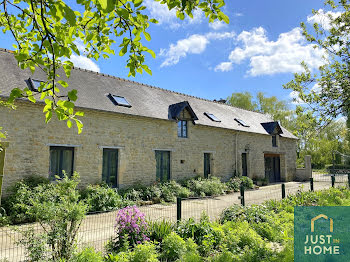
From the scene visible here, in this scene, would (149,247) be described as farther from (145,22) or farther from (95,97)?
(95,97)

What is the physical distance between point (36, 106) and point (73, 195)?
6358mm

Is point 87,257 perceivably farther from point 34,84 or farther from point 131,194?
point 34,84

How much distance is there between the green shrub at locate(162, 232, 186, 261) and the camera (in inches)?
183

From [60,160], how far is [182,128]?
709 cm

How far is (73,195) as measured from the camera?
4.61 meters

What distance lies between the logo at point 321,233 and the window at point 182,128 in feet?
26.5

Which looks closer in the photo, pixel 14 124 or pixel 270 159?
pixel 14 124

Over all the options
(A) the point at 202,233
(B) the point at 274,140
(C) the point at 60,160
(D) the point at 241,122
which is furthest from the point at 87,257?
(B) the point at 274,140

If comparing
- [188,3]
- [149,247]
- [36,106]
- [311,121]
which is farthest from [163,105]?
[188,3]

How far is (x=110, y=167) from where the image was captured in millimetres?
11602

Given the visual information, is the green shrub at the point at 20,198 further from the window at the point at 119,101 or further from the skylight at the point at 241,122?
the skylight at the point at 241,122

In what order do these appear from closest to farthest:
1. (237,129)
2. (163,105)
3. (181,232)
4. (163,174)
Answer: (181,232)
(163,174)
(163,105)
(237,129)

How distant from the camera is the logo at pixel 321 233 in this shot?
15.6ft

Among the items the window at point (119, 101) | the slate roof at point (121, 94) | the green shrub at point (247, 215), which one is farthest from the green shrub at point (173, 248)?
the window at point (119, 101)
